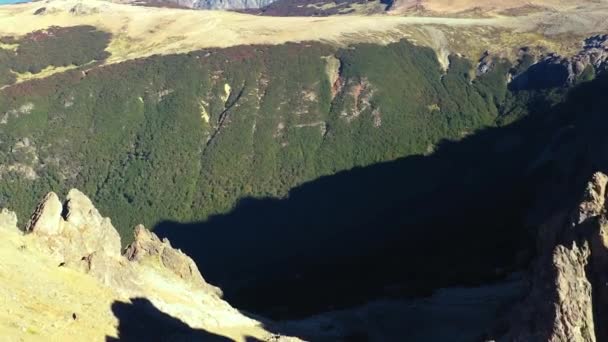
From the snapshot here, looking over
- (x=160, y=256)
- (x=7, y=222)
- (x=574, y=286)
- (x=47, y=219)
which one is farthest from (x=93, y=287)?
(x=574, y=286)

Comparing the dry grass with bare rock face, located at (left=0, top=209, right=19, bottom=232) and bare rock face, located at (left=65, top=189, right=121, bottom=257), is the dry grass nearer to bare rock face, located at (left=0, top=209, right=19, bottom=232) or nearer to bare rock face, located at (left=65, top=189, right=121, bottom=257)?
bare rock face, located at (left=0, top=209, right=19, bottom=232)

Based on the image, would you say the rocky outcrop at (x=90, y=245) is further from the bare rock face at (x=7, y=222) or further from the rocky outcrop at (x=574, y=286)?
the rocky outcrop at (x=574, y=286)

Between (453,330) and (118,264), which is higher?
(118,264)

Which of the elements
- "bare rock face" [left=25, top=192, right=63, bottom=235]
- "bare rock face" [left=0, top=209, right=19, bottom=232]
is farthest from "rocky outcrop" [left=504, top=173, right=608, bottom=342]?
"bare rock face" [left=0, top=209, right=19, bottom=232]

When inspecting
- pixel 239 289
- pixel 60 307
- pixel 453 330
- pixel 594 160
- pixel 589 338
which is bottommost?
pixel 239 289

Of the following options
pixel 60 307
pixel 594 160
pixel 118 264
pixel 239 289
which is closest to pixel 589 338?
pixel 60 307

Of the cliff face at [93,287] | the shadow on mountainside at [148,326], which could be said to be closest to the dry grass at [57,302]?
the cliff face at [93,287]

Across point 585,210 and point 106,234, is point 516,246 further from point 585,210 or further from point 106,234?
point 585,210
